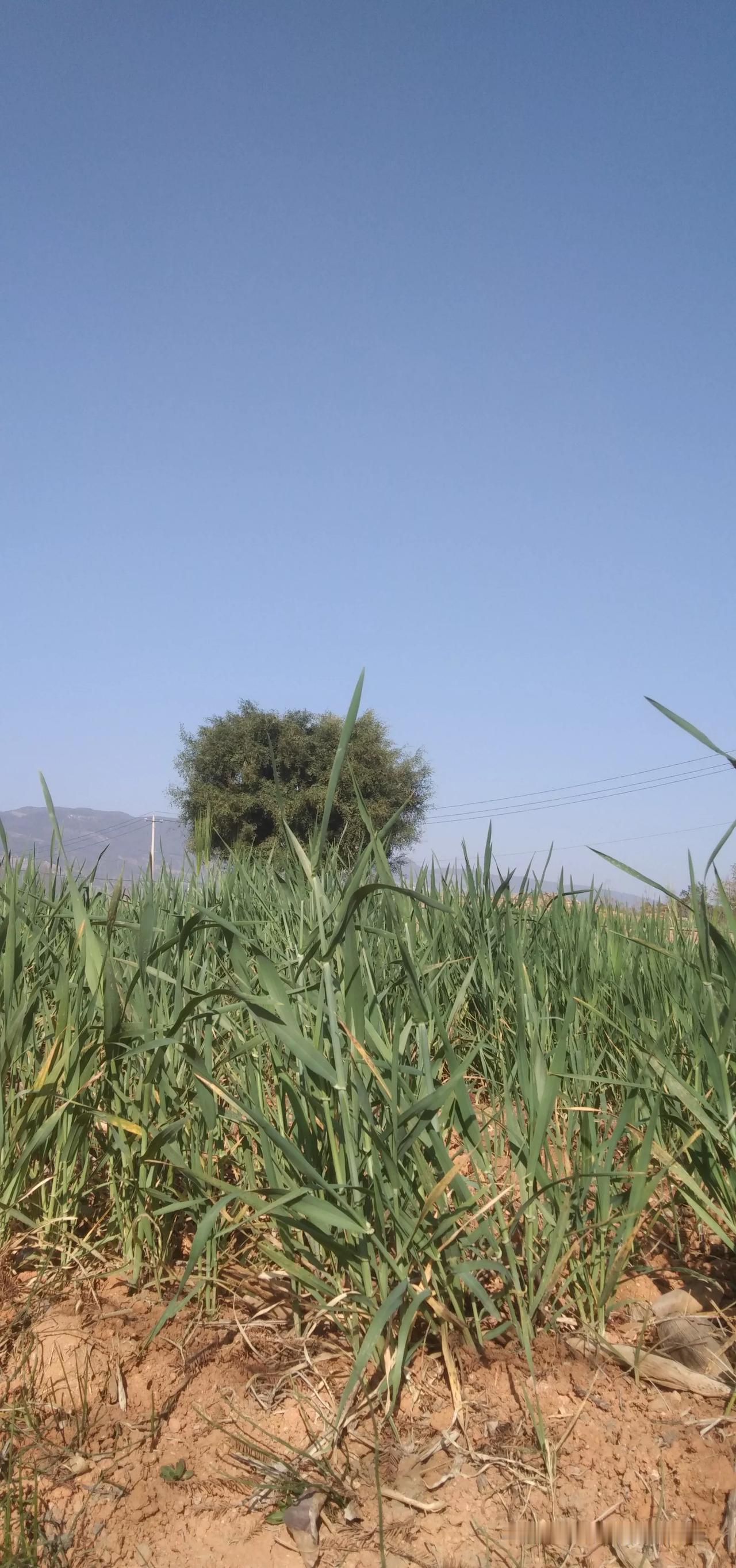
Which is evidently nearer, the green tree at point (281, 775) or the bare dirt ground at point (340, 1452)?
the bare dirt ground at point (340, 1452)

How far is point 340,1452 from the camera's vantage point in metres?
1.31

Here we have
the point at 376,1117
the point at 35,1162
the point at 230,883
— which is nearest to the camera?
the point at 376,1117

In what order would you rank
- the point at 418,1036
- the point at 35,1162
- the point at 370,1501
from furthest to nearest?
the point at 35,1162
the point at 418,1036
the point at 370,1501

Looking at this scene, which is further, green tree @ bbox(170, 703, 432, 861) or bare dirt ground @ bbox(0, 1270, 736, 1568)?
green tree @ bbox(170, 703, 432, 861)

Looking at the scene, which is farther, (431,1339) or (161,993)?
(161,993)

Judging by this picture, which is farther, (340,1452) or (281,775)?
(281,775)

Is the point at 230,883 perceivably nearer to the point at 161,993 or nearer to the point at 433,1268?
the point at 161,993

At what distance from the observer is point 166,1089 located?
5.68ft

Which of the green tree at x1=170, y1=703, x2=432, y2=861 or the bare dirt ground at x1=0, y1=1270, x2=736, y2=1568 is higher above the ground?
the green tree at x1=170, y1=703, x2=432, y2=861

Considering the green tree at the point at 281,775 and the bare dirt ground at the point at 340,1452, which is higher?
the green tree at the point at 281,775

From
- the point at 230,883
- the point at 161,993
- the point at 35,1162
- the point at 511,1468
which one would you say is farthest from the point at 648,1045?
the point at 230,883

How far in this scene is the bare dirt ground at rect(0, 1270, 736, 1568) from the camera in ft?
3.87

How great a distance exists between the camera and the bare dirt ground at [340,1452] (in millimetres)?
1180

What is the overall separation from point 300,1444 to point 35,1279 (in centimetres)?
62
